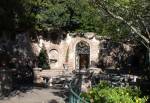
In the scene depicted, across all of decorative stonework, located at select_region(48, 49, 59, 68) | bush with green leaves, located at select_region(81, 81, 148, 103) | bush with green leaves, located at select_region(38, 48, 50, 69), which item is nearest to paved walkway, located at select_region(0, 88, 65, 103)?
bush with green leaves, located at select_region(81, 81, 148, 103)

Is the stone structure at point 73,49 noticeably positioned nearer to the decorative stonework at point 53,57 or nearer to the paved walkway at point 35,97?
the decorative stonework at point 53,57

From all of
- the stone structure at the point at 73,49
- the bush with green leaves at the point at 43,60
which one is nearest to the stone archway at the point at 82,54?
the stone structure at the point at 73,49

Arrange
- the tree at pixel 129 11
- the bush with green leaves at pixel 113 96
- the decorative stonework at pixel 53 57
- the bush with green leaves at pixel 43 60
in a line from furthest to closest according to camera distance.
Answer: the decorative stonework at pixel 53 57
the bush with green leaves at pixel 43 60
the tree at pixel 129 11
the bush with green leaves at pixel 113 96

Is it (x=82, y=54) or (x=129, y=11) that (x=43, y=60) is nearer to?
(x=82, y=54)

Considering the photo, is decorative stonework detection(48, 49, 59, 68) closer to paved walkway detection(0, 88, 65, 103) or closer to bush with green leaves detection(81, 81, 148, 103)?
paved walkway detection(0, 88, 65, 103)

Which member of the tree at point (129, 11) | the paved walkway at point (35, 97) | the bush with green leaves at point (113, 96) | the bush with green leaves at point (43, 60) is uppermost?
the tree at point (129, 11)

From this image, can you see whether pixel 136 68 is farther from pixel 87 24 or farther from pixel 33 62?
pixel 33 62

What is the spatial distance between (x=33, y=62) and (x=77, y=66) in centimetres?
581

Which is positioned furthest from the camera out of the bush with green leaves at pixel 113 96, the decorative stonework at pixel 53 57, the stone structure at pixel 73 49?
the stone structure at pixel 73 49

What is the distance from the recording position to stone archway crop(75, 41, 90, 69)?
4197 centimetres

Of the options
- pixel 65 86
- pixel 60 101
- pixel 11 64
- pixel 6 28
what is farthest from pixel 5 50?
pixel 60 101

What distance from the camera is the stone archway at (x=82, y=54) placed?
42.0 meters

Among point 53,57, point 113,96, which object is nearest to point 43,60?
point 53,57

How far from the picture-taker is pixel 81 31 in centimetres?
4125
